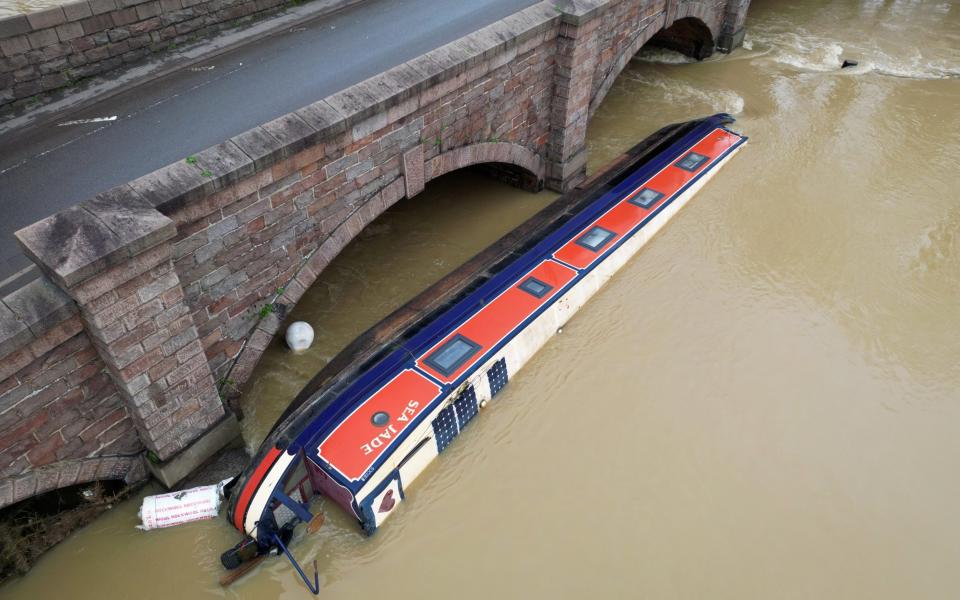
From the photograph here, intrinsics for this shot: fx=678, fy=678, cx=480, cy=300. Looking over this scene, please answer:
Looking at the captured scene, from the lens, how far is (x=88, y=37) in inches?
392

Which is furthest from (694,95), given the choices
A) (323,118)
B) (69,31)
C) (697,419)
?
(69,31)

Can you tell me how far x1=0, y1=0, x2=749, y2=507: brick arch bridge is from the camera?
630cm

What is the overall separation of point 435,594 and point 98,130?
24.6 ft

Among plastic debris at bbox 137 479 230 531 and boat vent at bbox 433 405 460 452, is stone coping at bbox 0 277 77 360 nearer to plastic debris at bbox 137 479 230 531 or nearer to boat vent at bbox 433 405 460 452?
plastic debris at bbox 137 479 230 531

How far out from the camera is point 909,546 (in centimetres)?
816

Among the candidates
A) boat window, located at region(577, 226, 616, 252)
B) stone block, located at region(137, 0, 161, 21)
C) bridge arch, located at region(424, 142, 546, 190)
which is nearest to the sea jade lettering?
→ bridge arch, located at region(424, 142, 546, 190)

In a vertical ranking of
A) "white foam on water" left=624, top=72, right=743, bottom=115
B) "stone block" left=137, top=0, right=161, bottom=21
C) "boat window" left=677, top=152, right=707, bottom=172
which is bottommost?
"white foam on water" left=624, top=72, right=743, bottom=115

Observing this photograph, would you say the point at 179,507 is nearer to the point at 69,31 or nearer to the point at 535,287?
the point at 535,287

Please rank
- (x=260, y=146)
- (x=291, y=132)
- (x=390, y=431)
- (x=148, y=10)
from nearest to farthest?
(x=260, y=146)
(x=291, y=132)
(x=390, y=431)
(x=148, y=10)

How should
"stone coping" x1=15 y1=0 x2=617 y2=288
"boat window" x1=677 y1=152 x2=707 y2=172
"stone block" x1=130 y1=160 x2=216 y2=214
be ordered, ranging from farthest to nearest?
1. "boat window" x1=677 y1=152 x2=707 y2=172
2. "stone block" x1=130 y1=160 x2=216 y2=214
3. "stone coping" x1=15 y1=0 x2=617 y2=288

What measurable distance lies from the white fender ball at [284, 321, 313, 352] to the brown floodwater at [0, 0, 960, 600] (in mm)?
195

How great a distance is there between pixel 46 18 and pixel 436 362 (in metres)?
7.05

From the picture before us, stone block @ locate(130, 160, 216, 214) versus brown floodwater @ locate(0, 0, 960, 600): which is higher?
stone block @ locate(130, 160, 216, 214)

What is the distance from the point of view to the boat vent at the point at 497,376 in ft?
31.0
